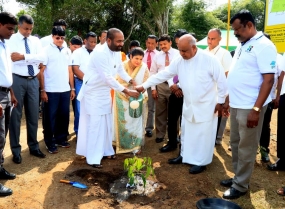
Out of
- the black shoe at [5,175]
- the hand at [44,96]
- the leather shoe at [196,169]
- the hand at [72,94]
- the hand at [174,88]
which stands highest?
the hand at [174,88]

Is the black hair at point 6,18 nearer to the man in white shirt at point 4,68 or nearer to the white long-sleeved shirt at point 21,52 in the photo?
the man in white shirt at point 4,68

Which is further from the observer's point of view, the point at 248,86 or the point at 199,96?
the point at 199,96

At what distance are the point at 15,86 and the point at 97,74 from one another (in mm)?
1227

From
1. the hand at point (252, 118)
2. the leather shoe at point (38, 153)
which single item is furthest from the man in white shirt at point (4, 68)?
the hand at point (252, 118)

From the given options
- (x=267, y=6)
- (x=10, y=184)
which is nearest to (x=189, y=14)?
(x=267, y=6)

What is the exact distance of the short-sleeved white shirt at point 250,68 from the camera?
3.05 m

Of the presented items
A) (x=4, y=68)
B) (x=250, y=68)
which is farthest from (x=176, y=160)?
(x=4, y=68)

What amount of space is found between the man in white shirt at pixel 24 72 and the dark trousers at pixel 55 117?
319mm

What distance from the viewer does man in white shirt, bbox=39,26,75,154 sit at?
4711mm

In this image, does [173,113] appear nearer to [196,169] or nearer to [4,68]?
[196,169]

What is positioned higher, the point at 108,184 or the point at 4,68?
the point at 4,68

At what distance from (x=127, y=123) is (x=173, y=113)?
2.75ft

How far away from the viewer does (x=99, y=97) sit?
430 cm

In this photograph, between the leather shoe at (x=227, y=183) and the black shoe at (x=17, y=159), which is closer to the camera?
the leather shoe at (x=227, y=183)
